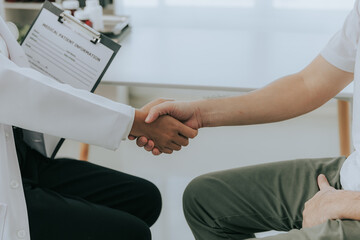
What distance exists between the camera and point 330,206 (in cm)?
117

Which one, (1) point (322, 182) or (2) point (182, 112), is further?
(2) point (182, 112)

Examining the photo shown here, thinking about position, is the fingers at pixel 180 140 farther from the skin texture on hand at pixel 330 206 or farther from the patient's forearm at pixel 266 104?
the skin texture on hand at pixel 330 206

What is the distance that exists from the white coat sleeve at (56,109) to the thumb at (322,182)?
1.61 feet

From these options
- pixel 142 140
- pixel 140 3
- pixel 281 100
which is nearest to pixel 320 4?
pixel 140 3

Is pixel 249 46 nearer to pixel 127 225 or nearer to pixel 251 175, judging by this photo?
pixel 251 175

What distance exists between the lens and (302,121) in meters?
2.81

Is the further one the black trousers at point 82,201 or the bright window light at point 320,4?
the bright window light at point 320,4

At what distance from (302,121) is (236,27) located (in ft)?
2.16

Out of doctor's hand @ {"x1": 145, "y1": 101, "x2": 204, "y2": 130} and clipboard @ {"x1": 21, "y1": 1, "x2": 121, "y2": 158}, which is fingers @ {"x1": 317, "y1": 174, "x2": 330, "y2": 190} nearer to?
doctor's hand @ {"x1": 145, "y1": 101, "x2": 204, "y2": 130}

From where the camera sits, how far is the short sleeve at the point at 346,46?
134 cm

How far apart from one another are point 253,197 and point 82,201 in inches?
17.6

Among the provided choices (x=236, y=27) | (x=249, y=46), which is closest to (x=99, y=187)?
(x=249, y=46)

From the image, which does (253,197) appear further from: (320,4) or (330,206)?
(320,4)

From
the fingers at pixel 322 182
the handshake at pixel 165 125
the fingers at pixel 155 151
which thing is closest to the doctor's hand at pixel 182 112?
the handshake at pixel 165 125
